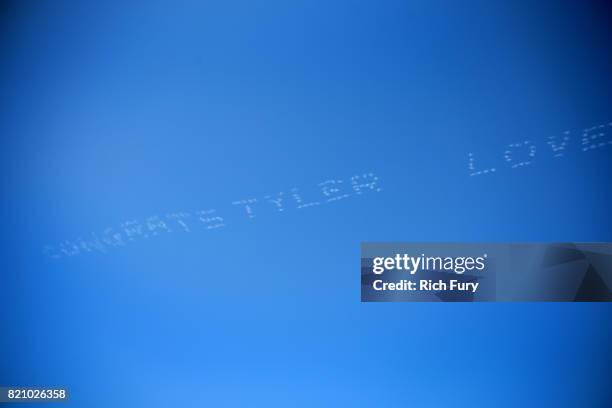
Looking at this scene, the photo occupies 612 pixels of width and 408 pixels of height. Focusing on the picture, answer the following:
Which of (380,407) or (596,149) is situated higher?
(596,149)

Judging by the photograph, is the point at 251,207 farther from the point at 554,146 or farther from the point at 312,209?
the point at 554,146

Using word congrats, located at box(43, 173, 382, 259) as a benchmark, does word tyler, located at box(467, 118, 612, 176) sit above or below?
above

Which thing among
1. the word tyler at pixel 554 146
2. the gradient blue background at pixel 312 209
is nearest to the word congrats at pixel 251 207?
the gradient blue background at pixel 312 209

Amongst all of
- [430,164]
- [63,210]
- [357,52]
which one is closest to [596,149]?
[430,164]

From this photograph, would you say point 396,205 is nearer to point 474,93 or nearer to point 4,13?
point 474,93

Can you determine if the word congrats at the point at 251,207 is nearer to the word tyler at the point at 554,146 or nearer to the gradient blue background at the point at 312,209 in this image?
the gradient blue background at the point at 312,209

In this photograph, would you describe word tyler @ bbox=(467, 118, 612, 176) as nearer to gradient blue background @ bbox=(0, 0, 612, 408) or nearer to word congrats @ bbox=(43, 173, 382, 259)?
gradient blue background @ bbox=(0, 0, 612, 408)

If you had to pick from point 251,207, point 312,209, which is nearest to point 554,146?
point 312,209

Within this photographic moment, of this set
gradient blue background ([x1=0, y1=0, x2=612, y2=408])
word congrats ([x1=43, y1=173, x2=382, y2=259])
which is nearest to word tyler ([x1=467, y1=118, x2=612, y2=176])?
gradient blue background ([x1=0, y1=0, x2=612, y2=408])
